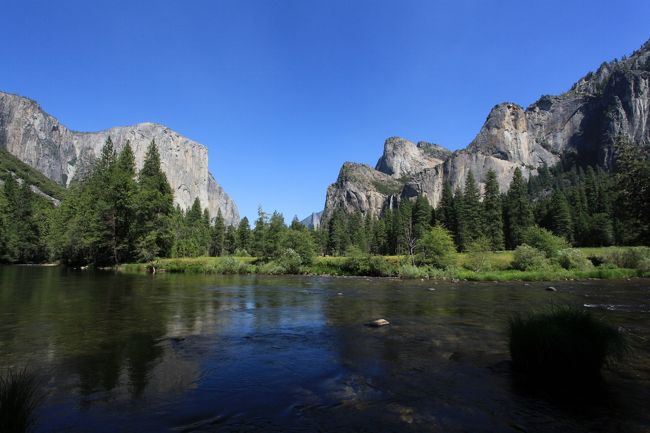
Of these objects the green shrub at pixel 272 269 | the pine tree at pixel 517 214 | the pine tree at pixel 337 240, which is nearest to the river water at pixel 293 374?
the green shrub at pixel 272 269

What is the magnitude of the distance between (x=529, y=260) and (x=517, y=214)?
52184 millimetres

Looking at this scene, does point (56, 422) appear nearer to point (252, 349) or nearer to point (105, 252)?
point (252, 349)

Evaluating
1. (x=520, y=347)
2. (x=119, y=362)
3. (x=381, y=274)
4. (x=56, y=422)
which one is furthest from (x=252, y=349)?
(x=381, y=274)

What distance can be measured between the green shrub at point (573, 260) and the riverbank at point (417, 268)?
0.85m

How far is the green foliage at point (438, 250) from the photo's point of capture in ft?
190

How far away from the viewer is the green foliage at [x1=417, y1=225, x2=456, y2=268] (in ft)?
190

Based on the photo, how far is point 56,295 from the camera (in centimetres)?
2636

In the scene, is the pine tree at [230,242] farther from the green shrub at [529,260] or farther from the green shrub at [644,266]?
the green shrub at [644,266]

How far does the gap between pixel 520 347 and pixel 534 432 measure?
13.2 feet

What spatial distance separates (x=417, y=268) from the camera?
53750 mm

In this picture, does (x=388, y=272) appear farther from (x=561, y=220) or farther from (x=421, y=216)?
(x=421, y=216)

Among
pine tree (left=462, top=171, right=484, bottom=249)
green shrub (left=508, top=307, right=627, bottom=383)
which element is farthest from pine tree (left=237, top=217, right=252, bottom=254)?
green shrub (left=508, top=307, right=627, bottom=383)

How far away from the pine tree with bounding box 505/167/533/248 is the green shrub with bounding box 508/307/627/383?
9566cm

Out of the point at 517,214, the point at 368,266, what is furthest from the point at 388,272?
the point at 517,214
